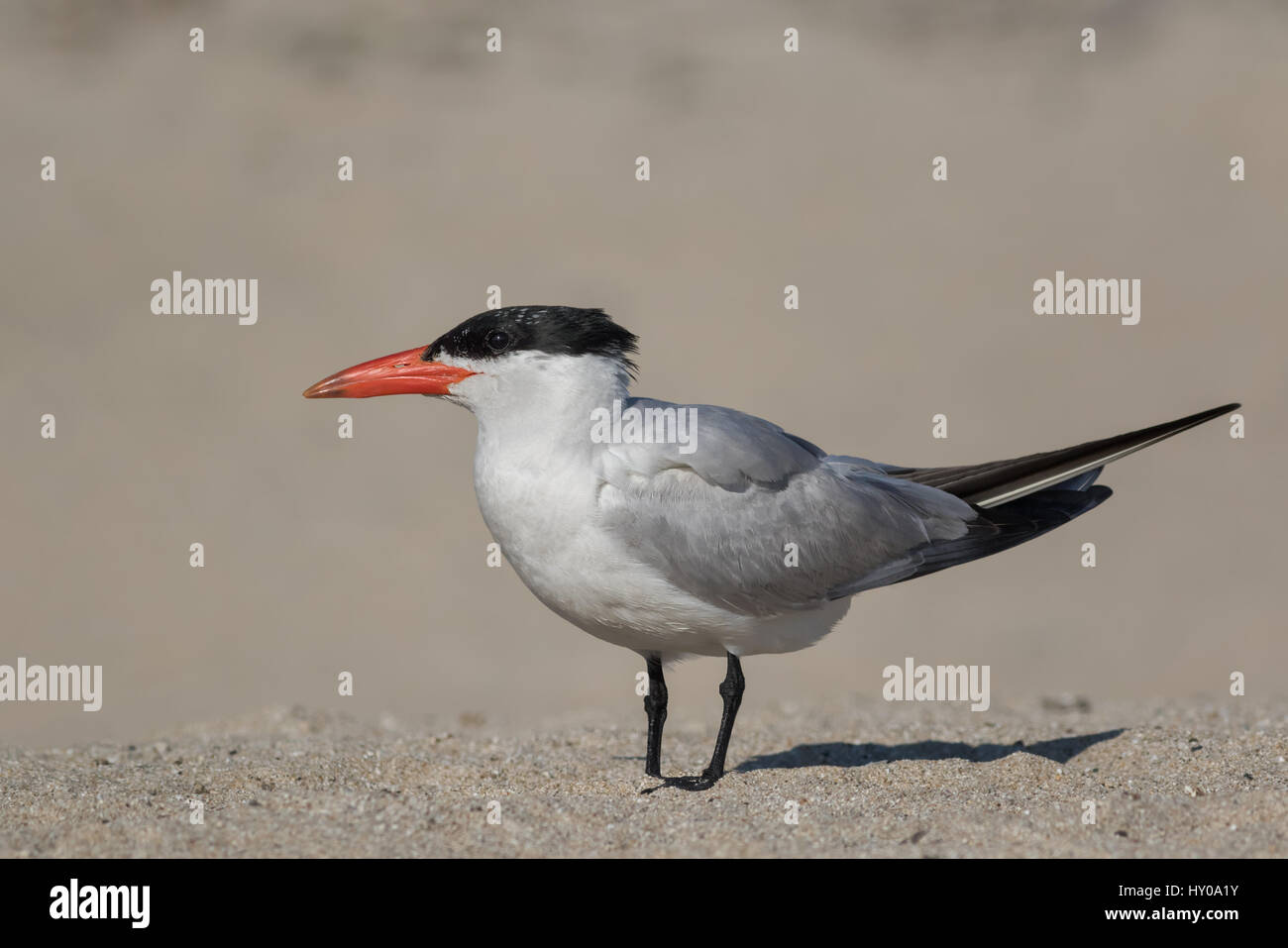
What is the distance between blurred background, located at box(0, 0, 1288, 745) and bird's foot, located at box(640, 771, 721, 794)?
2.86 metres

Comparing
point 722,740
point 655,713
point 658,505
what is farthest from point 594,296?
point 658,505

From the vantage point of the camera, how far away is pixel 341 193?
20359 millimetres

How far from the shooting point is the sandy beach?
196 inches

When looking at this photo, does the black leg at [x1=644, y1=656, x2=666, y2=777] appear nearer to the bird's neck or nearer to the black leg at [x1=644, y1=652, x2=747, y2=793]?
the black leg at [x1=644, y1=652, x2=747, y2=793]

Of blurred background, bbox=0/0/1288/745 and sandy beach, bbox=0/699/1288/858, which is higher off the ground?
blurred background, bbox=0/0/1288/745

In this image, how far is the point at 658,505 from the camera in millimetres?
5727

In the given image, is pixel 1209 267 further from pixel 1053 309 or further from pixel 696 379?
pixel 696 379

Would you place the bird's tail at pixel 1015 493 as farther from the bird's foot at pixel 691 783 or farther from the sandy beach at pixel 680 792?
the bird's foot at pixel 691 783

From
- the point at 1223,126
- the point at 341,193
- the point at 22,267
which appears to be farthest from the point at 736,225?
the point at 22,267

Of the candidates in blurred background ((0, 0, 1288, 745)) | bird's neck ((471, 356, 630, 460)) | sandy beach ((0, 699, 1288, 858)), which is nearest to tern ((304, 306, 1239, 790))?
bird's neck ((471, 356, 630, 460))

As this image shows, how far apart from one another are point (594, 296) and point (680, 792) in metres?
13.1
